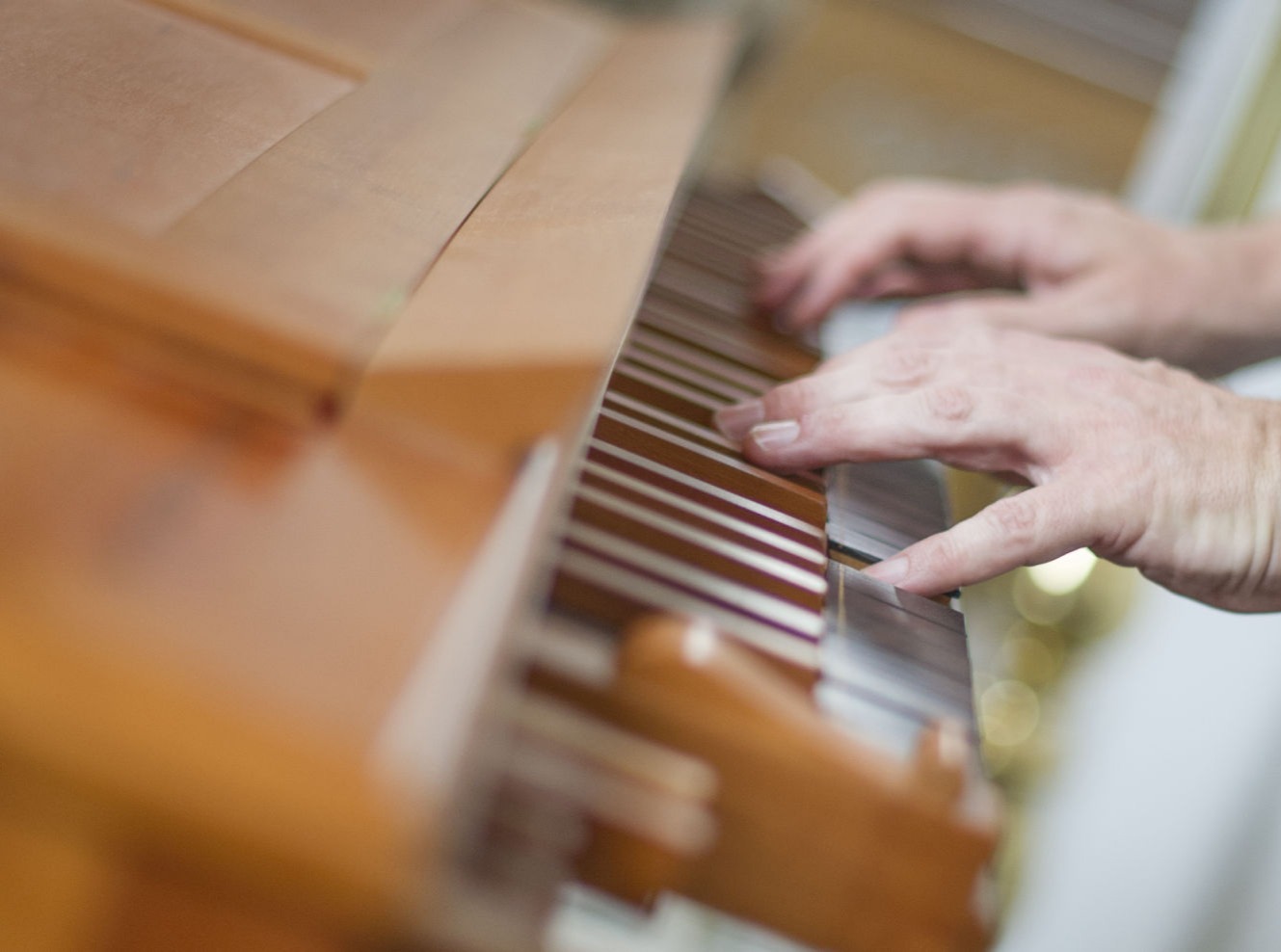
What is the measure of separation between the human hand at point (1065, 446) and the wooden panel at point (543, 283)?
148 millimetres

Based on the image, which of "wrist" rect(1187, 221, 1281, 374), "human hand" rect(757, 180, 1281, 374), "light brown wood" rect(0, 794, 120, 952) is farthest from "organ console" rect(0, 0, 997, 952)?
"wrist" rect(1187, 221, 1281, 374)

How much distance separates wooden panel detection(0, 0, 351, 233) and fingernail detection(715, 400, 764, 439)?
27 cm

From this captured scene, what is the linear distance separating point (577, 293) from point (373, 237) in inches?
3.5

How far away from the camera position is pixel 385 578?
12.5 inches

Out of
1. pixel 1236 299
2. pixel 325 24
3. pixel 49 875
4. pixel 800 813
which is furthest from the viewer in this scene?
pixel 1236 299

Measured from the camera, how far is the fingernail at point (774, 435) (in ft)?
2.04

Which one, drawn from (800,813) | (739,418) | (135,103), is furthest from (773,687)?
(135,103)

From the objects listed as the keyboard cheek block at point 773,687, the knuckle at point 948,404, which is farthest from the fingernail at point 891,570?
the knuckle at point 948,404

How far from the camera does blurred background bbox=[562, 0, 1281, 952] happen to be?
4.86 feet

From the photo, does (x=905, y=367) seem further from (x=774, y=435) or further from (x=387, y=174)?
(x=387, y=174)

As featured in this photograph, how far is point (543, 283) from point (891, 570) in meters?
0.23

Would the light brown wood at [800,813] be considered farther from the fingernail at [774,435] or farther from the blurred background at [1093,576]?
the blurred background at [1093,576]

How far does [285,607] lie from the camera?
296mm

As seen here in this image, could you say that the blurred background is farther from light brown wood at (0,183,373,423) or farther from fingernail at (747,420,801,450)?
light brown wood at (0,183,373,423)
